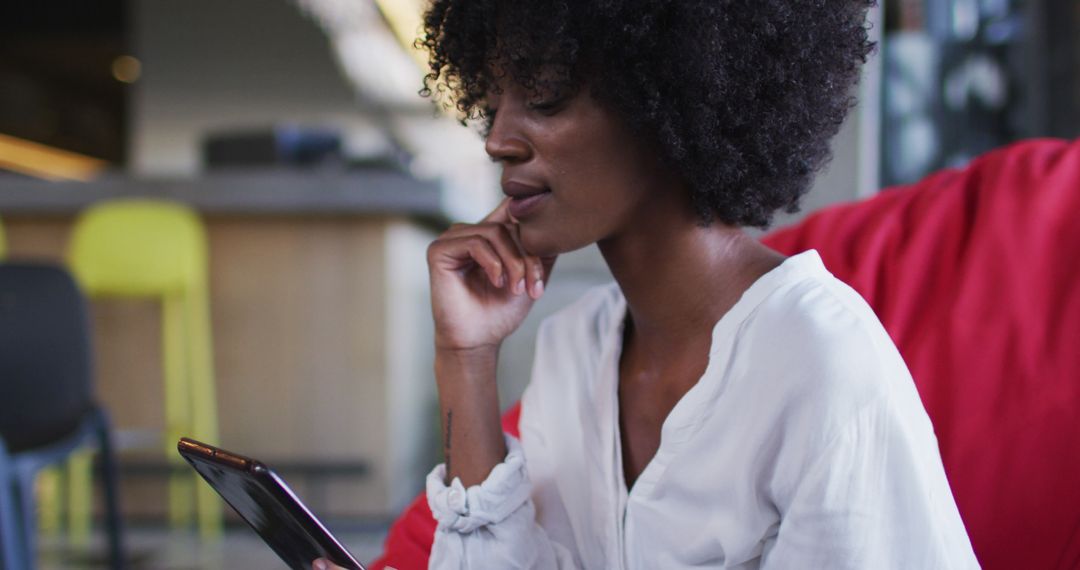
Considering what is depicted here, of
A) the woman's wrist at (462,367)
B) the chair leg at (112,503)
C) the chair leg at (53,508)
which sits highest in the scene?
the woman's wrist at (462,367)

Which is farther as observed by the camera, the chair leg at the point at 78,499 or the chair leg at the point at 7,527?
the chair leg at the point at 78,499

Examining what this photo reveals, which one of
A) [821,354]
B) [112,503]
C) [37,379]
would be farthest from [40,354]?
[821,354]

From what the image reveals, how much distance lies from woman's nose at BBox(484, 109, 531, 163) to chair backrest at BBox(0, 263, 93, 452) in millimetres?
1493

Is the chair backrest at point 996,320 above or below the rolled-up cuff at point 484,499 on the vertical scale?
above

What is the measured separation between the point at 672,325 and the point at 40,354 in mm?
1592

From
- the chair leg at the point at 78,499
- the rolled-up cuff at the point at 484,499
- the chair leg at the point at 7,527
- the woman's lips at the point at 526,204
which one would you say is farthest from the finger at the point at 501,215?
the chair leg at the point at 78,499

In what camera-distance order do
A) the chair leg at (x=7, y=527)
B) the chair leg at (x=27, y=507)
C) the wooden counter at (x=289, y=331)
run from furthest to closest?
the wooden counter at (x=289, y=331), the chair leg at (x=27, y=507), the chair leg at (x=7, y=527)

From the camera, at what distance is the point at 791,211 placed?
1093 mm

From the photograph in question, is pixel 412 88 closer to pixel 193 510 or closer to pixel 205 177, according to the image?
pixel 205 177

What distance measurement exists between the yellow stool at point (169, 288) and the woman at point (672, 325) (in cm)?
205

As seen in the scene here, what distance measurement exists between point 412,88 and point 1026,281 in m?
6.71

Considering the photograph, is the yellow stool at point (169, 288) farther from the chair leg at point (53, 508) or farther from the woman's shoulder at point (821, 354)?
the woman's shoulder at point (821, 354)

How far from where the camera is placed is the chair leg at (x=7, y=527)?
1.78m

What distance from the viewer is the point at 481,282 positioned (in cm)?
115
